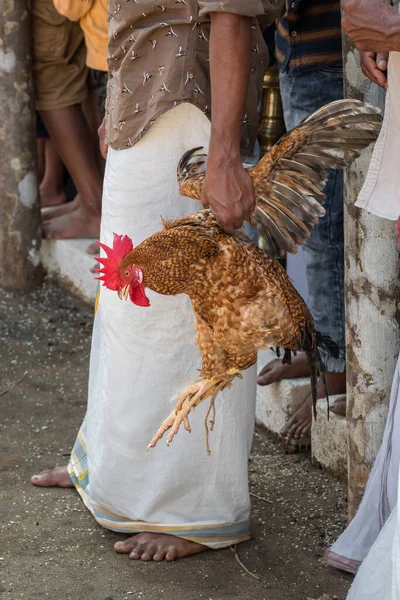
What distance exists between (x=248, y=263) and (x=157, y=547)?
115cm

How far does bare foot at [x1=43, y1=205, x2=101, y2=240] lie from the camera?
5512mm

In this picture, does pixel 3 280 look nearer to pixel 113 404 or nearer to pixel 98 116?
pixel 98 116

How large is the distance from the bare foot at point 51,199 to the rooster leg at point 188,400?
12.4 feet

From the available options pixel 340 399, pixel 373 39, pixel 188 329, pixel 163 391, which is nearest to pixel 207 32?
pixel 373 39

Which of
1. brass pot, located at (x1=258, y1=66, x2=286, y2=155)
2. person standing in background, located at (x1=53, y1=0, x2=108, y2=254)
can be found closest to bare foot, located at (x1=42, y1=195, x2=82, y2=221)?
person standing in background, located at (x1=53, y1=0, x2=108, y2=254)

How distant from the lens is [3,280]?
5645 mm

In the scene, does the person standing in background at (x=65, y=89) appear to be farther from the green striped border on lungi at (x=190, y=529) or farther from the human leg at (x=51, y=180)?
the green striped border on lungi at (x=190, y=529)

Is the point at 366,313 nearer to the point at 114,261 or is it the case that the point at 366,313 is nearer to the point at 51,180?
the point at 114,261

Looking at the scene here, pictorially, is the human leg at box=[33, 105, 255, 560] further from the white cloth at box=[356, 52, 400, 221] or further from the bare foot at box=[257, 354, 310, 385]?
the bare foot at box=[257, 354, 310, 385]

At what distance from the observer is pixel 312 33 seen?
3357 millimetres

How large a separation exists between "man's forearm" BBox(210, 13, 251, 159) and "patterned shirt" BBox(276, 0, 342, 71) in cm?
108

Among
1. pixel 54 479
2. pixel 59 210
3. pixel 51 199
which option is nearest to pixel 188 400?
pixel 54 479

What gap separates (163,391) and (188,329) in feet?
0.69

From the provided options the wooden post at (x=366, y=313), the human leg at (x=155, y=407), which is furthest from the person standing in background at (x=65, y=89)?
the wooden post at (x=366, y=313)
